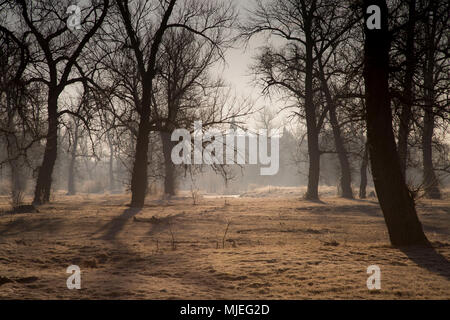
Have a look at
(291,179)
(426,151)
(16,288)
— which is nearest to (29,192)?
(426,151)

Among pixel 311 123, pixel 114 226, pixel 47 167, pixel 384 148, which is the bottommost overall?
pixel 114 226

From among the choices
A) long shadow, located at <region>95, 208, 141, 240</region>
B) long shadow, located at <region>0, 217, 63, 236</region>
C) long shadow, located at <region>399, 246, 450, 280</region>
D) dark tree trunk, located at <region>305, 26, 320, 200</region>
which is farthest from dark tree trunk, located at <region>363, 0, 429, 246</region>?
dark tree trunk, located at <region>305, 26, 320, 200</region>

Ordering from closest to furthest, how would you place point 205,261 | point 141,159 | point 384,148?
point 205,261 → point 384,148 → point 141,159

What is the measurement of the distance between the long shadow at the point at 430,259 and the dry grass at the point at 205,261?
12mm

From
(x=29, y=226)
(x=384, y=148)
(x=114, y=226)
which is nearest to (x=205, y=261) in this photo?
(x=384, y=148)

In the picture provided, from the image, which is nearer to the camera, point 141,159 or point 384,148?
point 384,148

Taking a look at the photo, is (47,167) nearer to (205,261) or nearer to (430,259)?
(205,261)

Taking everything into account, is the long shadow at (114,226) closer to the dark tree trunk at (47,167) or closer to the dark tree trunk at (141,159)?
the dark tree trunk at (141,159)

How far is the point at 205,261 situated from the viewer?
5543 millimetres

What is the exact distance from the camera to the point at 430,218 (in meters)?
11.1

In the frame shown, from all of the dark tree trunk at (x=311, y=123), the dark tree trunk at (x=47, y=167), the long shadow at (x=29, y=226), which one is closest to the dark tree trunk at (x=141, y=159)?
the dark tree trunk at (x=47, y=167)

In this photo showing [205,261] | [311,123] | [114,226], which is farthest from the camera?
[311,123]

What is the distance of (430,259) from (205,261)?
3.15 metres
